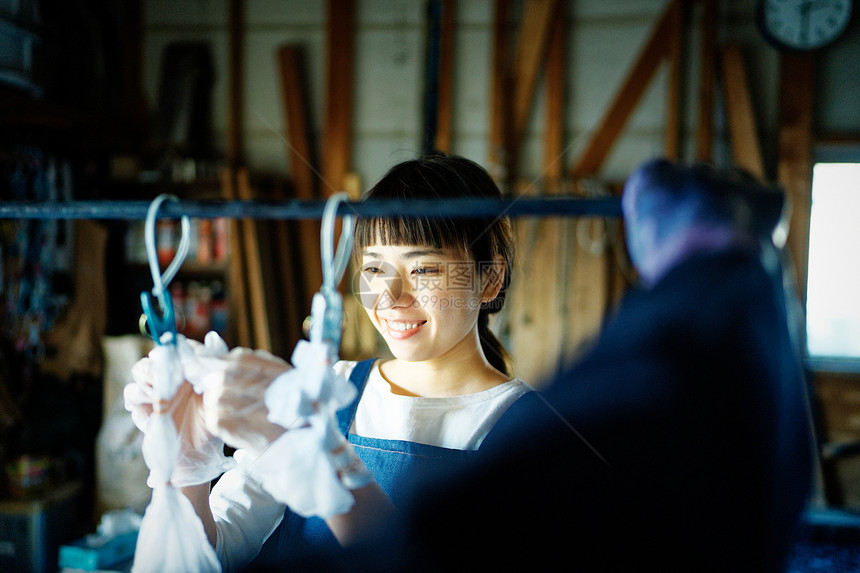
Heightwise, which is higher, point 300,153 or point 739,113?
point 739,113

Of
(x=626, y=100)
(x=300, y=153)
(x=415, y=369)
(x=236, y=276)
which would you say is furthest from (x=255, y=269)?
(x=415, y=369)

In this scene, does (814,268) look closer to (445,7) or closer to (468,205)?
(445,7)

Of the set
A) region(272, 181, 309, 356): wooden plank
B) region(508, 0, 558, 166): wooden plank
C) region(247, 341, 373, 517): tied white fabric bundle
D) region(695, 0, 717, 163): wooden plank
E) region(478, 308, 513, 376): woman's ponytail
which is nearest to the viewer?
region(247, 341, 373, 517): tied white fabric bundle

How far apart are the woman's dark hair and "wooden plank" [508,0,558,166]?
2310 millimetres

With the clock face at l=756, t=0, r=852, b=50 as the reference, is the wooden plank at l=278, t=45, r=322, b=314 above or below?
below

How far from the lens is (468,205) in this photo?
62 cm

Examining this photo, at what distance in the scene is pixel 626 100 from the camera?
307 centimetres

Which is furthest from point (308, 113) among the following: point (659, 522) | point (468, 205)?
point (659, 522)

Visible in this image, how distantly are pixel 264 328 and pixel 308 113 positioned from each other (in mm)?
1275

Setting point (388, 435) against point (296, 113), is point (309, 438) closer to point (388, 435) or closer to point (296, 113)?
point (388, 435)

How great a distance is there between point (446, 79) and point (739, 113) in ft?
4.89

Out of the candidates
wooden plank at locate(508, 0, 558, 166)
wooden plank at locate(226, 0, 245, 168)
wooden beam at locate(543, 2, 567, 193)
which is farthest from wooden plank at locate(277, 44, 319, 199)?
wooden beam at locate(543, 2, 567, 193)

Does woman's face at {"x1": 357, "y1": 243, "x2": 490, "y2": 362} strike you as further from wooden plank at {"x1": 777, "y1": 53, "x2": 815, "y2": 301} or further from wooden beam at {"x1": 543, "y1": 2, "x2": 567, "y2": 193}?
wooden plank at {"x1": 777, "y1": 53, "x2": 815, "y2": 301}

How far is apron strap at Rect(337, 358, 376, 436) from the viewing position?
1005 millimetres
